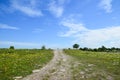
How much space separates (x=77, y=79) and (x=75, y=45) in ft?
447

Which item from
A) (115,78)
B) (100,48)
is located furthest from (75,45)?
(115,78)

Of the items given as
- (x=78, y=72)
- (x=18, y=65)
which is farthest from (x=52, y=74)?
(x=18, y=65)

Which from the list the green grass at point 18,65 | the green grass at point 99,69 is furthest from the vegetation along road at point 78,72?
the green grass at point 18,65

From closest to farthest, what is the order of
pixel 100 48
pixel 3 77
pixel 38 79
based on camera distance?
pixel 38 79 → pixel 3 77 → pixel 100 48

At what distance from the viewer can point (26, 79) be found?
19469 millimetres

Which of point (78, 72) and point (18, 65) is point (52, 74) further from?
point (18, 65)

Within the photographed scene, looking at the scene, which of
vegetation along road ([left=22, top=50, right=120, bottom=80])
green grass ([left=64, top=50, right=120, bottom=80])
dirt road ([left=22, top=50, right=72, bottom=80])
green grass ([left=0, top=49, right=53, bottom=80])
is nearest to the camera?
dirt road ([left=22, top=50, right=72, bottom=80])

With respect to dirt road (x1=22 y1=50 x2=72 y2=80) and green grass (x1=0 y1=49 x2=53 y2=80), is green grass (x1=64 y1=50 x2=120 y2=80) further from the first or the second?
green grass (x1=0 y1=49 x2=53 y2=80)

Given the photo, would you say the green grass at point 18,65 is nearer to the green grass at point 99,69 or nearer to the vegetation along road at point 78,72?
the vegetation along road at point 78,72

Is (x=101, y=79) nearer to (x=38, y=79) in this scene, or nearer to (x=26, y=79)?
(x=38, y=79)

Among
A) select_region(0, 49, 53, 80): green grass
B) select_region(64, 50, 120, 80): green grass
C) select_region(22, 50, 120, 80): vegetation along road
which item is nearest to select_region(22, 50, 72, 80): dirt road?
select_region(22, 50, 120, 80): vegetation along road

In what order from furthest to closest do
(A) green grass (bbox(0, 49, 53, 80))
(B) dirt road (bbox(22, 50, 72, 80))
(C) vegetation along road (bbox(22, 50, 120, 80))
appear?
(A) green grass (bbox(0, 49, 53, 80)) → (C) vegetation along road (bbox(22, 50, 120, 80)) → (B) dirt road (bbox(22, 50, 72, 80))

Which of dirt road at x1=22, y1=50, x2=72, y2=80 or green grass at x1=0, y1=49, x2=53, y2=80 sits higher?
green grass at x1=0, y1=49, x2=53, y2=80

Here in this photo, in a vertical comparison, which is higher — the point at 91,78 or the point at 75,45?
the point at 75,45
